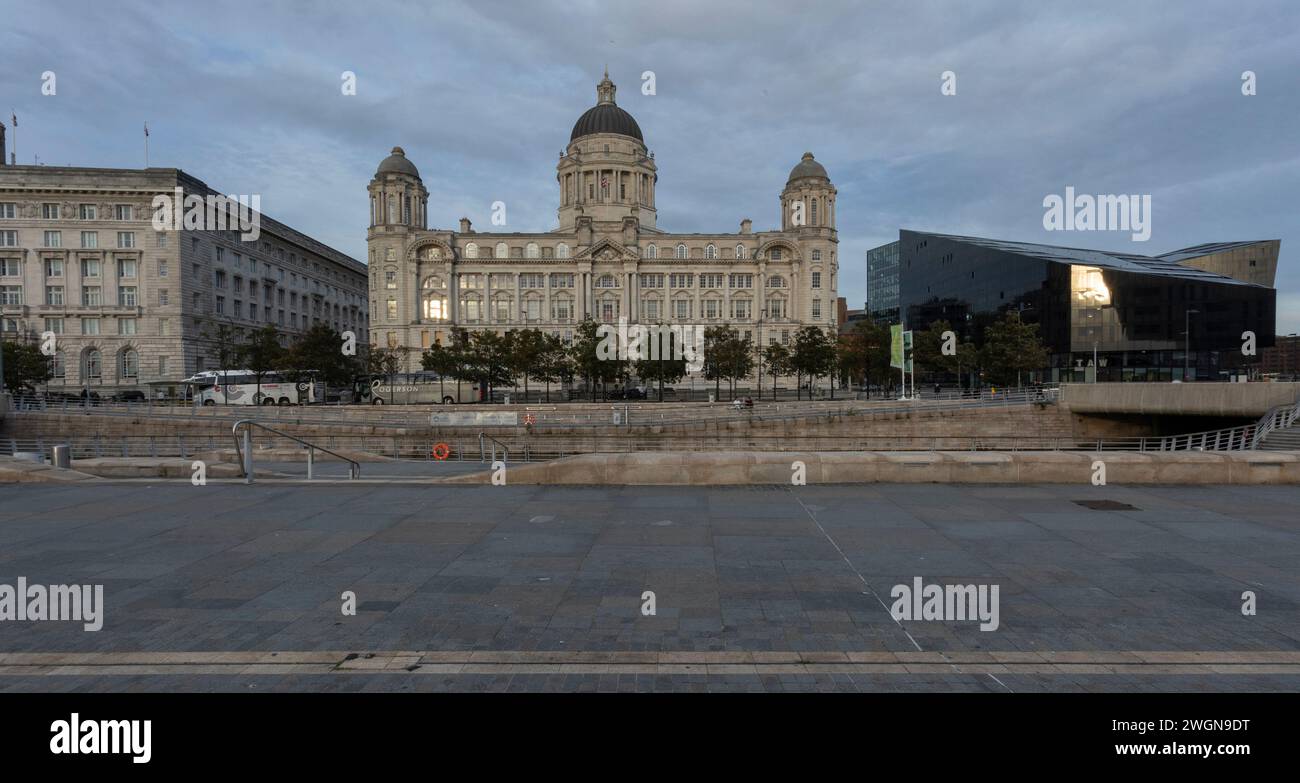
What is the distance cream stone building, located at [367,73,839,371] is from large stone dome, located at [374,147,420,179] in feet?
0.62

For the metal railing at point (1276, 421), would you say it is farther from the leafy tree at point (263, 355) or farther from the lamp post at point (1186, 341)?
the leafy tree at point (263, 355)

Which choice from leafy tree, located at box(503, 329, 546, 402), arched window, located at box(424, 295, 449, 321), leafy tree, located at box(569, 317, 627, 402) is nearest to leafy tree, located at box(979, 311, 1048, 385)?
leafy tree, located at box(569, 317, 627, 402)

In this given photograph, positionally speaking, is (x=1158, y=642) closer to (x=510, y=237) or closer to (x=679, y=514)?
(x=679, y=514)

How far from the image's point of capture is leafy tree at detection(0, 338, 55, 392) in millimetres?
58469

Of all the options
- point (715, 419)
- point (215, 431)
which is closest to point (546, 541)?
point (715, 419)

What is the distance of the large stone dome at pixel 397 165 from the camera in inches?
3967

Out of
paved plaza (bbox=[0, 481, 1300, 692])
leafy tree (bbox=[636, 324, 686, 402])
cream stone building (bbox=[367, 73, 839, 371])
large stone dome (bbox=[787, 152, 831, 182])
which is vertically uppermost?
large stone dome (bbox=[787, 152, 831, 182])

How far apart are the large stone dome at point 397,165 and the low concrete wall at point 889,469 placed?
327 feet

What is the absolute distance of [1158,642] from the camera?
623cm

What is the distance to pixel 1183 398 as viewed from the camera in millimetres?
36656

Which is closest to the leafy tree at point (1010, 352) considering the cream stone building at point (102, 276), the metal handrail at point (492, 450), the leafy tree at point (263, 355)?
the metal handrail at point (492, 450)

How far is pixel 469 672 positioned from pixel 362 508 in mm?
7891

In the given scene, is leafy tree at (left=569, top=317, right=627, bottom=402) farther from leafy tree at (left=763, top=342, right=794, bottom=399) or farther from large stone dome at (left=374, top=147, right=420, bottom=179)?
large stone dome at (left=374, top=147, right=420, bottom=179)
